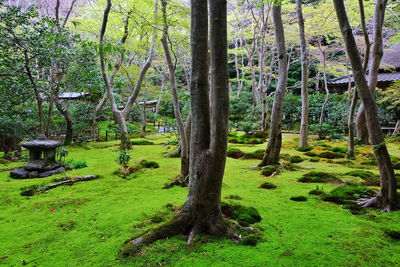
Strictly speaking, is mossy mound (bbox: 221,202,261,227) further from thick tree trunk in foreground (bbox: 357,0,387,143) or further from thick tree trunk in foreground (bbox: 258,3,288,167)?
thick tree trunk in foreground (bbox: 258,3,288,167)

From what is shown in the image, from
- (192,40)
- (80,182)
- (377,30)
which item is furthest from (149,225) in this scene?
(377,30)

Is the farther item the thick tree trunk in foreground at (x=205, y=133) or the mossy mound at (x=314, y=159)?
the mossy mound at (x=314, y=159)

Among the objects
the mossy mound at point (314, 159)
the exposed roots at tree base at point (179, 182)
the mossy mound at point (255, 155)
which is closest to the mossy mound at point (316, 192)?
the exposed roots at tree base at point (179, 182)

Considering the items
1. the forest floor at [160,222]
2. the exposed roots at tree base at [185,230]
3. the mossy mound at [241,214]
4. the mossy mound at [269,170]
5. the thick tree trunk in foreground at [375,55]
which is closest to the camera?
the forest floor at [160,222]

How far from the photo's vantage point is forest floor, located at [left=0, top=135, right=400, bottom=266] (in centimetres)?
246

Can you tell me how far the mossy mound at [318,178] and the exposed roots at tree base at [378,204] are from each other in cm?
155

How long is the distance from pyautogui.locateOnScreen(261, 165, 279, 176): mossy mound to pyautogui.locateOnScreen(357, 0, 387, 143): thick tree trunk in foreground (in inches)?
104

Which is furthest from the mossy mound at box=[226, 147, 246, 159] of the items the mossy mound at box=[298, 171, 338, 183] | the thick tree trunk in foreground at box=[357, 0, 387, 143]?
the thick tree trunk in foreground at box=[357, 0, 387, 143]

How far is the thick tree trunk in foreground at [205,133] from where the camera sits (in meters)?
2.79

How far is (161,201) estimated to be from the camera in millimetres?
4301

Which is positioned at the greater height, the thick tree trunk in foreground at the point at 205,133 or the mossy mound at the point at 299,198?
the thick tree trunk in foreground at the point at 205,133

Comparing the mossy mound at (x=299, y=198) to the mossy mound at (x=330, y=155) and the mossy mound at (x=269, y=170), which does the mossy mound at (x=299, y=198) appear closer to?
the mossy mound at (x=269, y=170)

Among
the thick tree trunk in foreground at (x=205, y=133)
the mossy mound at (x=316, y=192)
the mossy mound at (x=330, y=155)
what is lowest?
the mossy mound at (x=316, y=192)

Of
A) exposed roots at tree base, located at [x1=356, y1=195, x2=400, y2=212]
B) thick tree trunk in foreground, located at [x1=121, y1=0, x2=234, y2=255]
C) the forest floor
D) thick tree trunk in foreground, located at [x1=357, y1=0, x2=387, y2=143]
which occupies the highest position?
thick tree trunk in foreground, located at [x1=357, y1=0, x2=387, y2=143]
